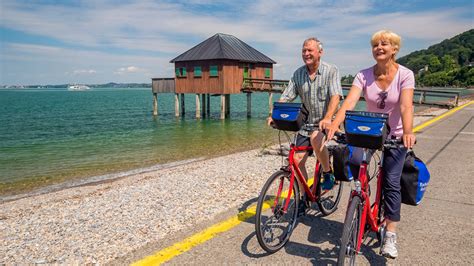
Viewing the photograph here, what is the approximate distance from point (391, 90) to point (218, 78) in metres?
28.2

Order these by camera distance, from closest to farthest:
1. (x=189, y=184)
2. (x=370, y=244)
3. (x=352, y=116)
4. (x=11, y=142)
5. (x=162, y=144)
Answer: (x=352, y=116) → (x=370, y=244) → (x=189, y=184) → (x=162, y=144) → (x=11, y=142)

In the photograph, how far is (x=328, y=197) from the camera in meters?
4.96

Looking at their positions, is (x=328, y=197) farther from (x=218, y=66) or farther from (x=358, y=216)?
(x=218, y=66)

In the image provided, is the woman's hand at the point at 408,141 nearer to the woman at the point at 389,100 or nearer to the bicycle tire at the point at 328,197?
the woman at the point at 389,100

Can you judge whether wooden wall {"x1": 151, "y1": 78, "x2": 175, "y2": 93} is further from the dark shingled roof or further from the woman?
the woman

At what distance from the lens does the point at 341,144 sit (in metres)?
3.47

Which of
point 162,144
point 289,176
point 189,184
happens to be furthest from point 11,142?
point 289,176

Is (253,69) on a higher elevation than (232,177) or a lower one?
higher

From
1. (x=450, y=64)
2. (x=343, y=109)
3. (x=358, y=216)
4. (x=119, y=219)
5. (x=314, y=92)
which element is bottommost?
(x=119, y=219)

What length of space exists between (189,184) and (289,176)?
3383mm

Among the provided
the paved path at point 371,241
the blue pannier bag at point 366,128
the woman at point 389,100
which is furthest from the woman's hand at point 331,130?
the paved path at point 371,241

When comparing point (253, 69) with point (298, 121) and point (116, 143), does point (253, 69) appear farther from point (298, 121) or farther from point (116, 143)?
point (298, 121)

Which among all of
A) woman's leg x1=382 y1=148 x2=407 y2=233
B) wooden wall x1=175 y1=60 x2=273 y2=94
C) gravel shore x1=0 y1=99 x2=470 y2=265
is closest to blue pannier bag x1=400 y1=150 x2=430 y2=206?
woman's leg x1=382 y1=148 x2=407 y2=233

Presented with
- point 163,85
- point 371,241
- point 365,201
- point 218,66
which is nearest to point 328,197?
point 371,241
